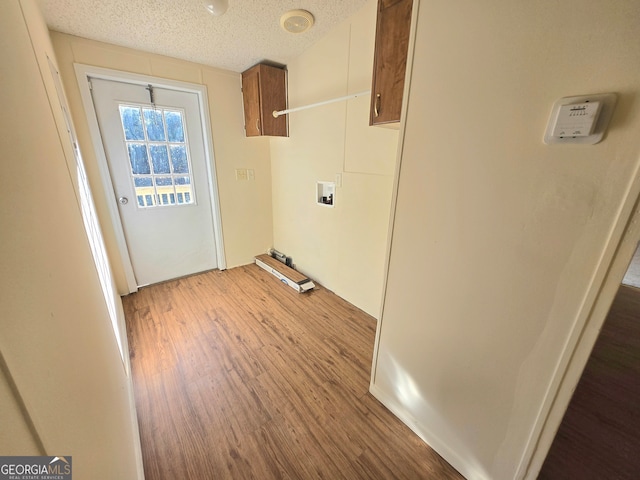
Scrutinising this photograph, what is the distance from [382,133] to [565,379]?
166cm

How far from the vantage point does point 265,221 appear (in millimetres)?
3342

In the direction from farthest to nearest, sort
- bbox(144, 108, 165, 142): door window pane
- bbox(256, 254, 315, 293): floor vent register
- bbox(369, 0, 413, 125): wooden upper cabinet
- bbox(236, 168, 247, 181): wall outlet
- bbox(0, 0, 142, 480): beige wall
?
bbox(236, 168, 247, 181): wall outlet, bbox(256, 254, 315, 293): floor vent register, bbox(144, 108, 165, 142): door window pane, bbox(369, 0, 413, 125): wooden upper cabinet, bbox(0, 0, 142, 480): beige wall

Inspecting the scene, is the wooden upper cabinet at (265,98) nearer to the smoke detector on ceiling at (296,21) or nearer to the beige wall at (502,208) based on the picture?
the smoke detector on ceiling at (296,21)

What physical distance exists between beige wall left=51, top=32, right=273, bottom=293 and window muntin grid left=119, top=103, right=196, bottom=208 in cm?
29

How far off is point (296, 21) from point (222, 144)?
1.45 metres

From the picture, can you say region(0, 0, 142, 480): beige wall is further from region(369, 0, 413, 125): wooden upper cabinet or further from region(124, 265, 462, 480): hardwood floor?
region(369, 0, 413, 125): wooden upper cabinet

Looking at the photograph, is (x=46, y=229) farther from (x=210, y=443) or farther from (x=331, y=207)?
(x=331, y=207)

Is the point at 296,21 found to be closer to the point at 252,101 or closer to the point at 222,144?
the point at 252,101

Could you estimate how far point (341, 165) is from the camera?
221 centimetres

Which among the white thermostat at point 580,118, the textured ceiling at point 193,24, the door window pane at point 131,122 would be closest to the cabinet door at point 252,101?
the textured ceiling at point 193,24

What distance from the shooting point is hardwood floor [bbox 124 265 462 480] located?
1.17 metres

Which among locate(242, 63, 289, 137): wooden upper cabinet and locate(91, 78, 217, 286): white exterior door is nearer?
locate(91, 78, 217, 286): white exterior door

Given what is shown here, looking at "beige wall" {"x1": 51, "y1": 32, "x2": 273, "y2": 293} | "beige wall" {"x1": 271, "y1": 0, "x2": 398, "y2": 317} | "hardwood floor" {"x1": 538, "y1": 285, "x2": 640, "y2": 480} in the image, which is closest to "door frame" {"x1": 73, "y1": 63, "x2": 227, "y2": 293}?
"beige wall" {"x1": 51, "y1": 32, "x2": 273, "y2": 293}

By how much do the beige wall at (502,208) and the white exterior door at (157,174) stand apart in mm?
2460
